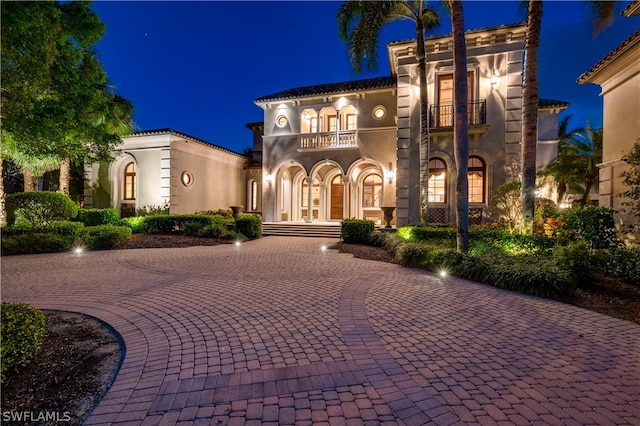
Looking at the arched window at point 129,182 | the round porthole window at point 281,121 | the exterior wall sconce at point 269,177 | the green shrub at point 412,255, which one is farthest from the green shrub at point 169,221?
the green shrub at point 412,255

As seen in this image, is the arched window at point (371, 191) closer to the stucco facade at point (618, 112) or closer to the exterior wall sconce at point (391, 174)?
the exterior wall sconce at point (391, 174)

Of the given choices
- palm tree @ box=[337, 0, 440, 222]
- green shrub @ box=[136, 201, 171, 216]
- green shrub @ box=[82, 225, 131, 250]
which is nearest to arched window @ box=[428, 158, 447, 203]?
palm tree @ box=[337, 0, 440, 222]

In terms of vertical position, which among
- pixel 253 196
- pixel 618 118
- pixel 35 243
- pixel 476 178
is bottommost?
pixel 35 243

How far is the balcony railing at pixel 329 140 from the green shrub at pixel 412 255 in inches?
420

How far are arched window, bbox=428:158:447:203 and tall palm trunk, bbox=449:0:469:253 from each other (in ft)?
23.0

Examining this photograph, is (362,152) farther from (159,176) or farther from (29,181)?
(29,181)

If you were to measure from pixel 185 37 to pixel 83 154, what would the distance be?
392 ft

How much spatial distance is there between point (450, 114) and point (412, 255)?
376 inches

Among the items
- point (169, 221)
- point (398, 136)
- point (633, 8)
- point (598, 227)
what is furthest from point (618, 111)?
point (169, 221)

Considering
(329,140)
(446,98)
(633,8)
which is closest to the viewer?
(633,8)

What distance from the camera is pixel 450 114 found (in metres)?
14.7

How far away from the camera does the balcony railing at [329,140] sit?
18312 millimetres

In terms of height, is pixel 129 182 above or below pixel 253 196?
above

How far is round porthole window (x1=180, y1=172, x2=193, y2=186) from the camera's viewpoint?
19078mm
